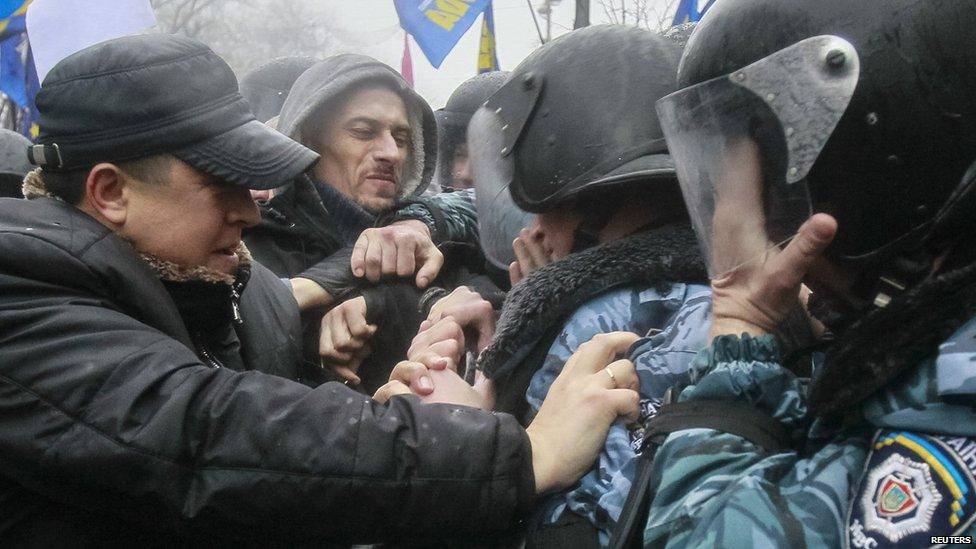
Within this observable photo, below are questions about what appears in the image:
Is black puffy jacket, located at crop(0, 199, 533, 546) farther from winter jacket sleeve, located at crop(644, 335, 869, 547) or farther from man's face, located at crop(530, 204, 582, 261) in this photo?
man's face, located at crop(530, 204, 582, 261)

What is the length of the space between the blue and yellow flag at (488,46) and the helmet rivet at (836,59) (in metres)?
7.08

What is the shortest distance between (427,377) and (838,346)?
0.89 meters

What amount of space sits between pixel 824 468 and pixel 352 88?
2.92 metres

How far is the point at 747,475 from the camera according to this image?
130 centimetres

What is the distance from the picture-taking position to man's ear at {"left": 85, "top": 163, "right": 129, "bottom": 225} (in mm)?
1993

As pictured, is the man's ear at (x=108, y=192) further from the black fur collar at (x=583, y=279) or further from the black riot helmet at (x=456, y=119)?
the black riot helmet at (x=456, y=119)

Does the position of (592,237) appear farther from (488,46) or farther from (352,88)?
(488,46)

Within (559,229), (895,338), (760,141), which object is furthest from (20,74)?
(895,338)

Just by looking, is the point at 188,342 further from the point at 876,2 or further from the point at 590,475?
the point at 876,2

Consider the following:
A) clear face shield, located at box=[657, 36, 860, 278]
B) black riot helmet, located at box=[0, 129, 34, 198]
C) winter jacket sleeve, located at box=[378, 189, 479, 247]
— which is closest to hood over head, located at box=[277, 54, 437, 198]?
winter jacket sleeve, located at box=[378, 189, 479, 247]

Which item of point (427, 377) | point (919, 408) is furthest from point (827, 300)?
point (427, 377)

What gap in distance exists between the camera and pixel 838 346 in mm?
1360

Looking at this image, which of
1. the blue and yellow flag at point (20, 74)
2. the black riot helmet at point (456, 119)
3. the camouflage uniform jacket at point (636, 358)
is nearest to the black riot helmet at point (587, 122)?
the camouflage uniform jacket at point (636, 358)

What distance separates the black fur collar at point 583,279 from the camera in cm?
181
